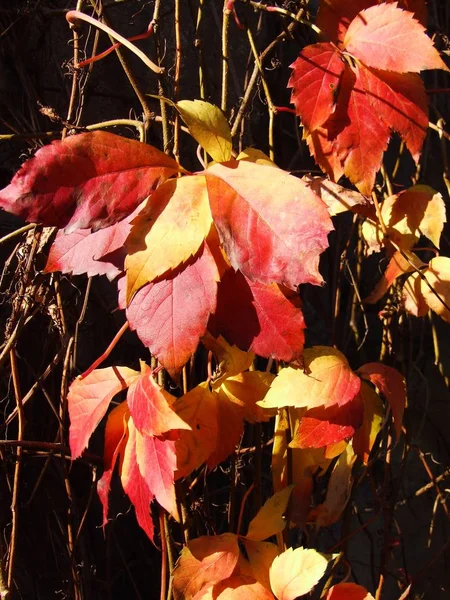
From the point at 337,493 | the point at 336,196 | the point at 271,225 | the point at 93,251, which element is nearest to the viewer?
the point at 271,225

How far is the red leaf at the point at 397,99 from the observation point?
755 millimetres

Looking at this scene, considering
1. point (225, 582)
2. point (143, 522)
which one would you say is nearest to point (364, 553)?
point (225, 582)

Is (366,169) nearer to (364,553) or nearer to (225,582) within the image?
(225,582)

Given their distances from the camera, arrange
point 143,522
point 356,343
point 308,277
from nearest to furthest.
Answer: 1. point 308,277
2. point 143,522
3. point 356,343

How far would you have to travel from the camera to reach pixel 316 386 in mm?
777

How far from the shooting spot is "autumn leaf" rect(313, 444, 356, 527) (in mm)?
928

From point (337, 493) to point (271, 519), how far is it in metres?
0.15

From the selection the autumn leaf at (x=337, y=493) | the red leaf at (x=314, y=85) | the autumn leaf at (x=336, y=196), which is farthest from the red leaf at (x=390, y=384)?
the red leaf at (x=314, y=85)

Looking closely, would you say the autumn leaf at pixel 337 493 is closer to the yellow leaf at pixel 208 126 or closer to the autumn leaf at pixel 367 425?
the autumn leaf at pixel 367 425

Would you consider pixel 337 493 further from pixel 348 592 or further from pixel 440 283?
pixel 440 283

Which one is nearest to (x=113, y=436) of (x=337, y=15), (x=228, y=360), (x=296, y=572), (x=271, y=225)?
(x=228, y=360)

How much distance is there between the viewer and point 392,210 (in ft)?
3.26

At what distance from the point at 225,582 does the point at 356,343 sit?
2.52ft

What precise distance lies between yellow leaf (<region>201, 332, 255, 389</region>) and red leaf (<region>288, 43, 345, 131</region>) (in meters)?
0.28
